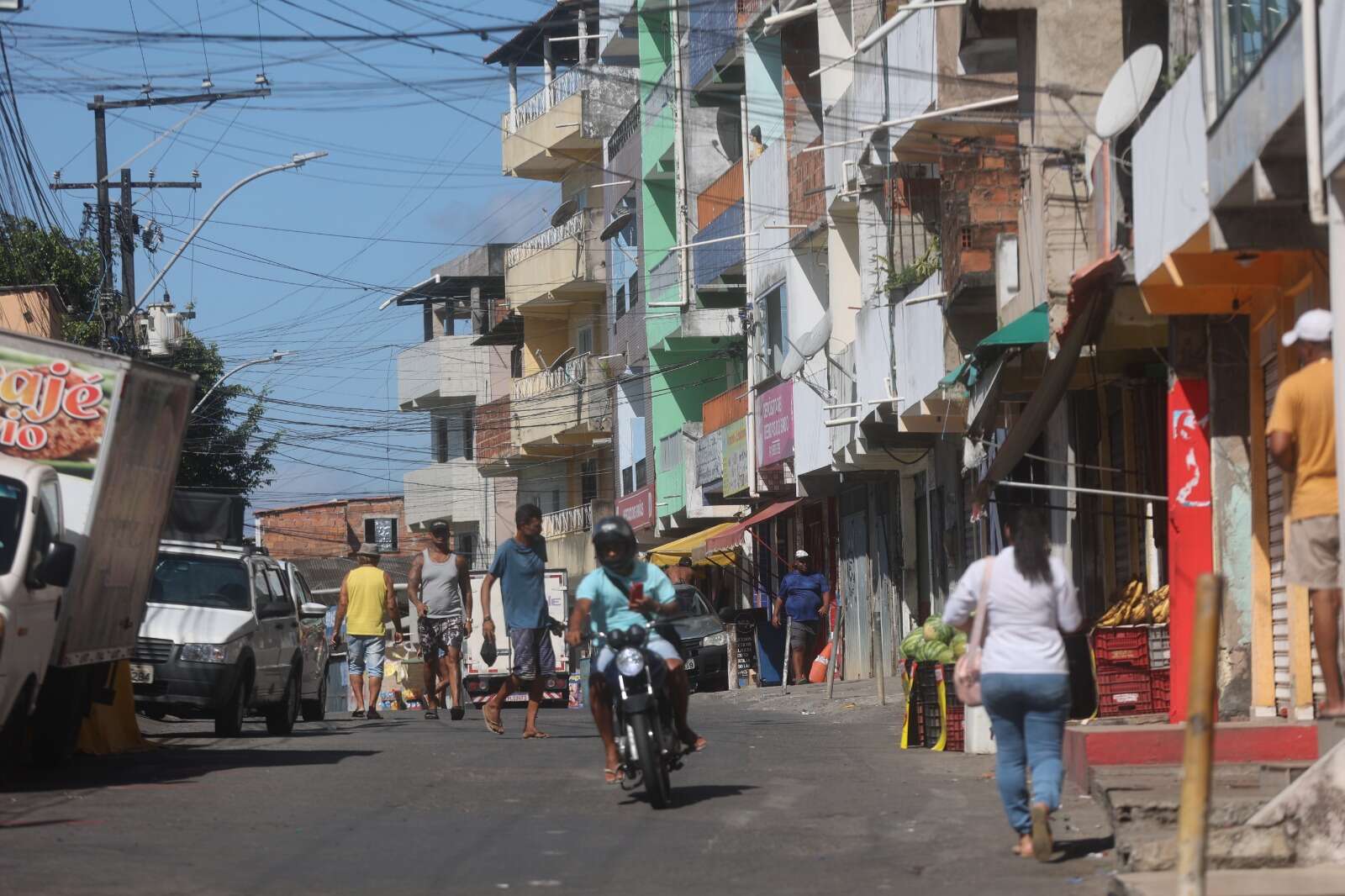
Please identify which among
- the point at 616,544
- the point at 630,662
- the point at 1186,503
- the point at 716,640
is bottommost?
the point at 630,662

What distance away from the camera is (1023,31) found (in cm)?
2016

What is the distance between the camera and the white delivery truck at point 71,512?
12438 millimetres

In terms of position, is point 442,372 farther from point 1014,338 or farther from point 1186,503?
point 1186,503

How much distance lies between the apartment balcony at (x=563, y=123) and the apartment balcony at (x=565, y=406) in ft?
19.3

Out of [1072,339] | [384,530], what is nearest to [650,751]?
[1072,339]

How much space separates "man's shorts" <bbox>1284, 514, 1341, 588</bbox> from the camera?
10.1 m

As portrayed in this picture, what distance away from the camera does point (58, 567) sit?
12.3 meters

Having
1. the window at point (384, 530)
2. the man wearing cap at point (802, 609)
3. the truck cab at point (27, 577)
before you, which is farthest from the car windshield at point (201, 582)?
the window at point (384, 530)

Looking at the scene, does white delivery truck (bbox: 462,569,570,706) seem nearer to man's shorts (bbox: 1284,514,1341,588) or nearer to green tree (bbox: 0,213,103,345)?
green tree (bbox: 0,213,103,345)

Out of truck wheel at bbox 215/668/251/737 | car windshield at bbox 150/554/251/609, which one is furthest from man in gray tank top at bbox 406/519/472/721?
truck wheel at bbox 215/668/251/737

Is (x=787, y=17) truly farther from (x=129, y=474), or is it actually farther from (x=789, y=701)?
(x=129, y=474)

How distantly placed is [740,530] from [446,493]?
33.2 meters

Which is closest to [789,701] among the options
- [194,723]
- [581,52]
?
[194,723]

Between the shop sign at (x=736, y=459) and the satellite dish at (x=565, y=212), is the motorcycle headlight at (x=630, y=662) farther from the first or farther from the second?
the satellite dish at (x=565, y=212)
